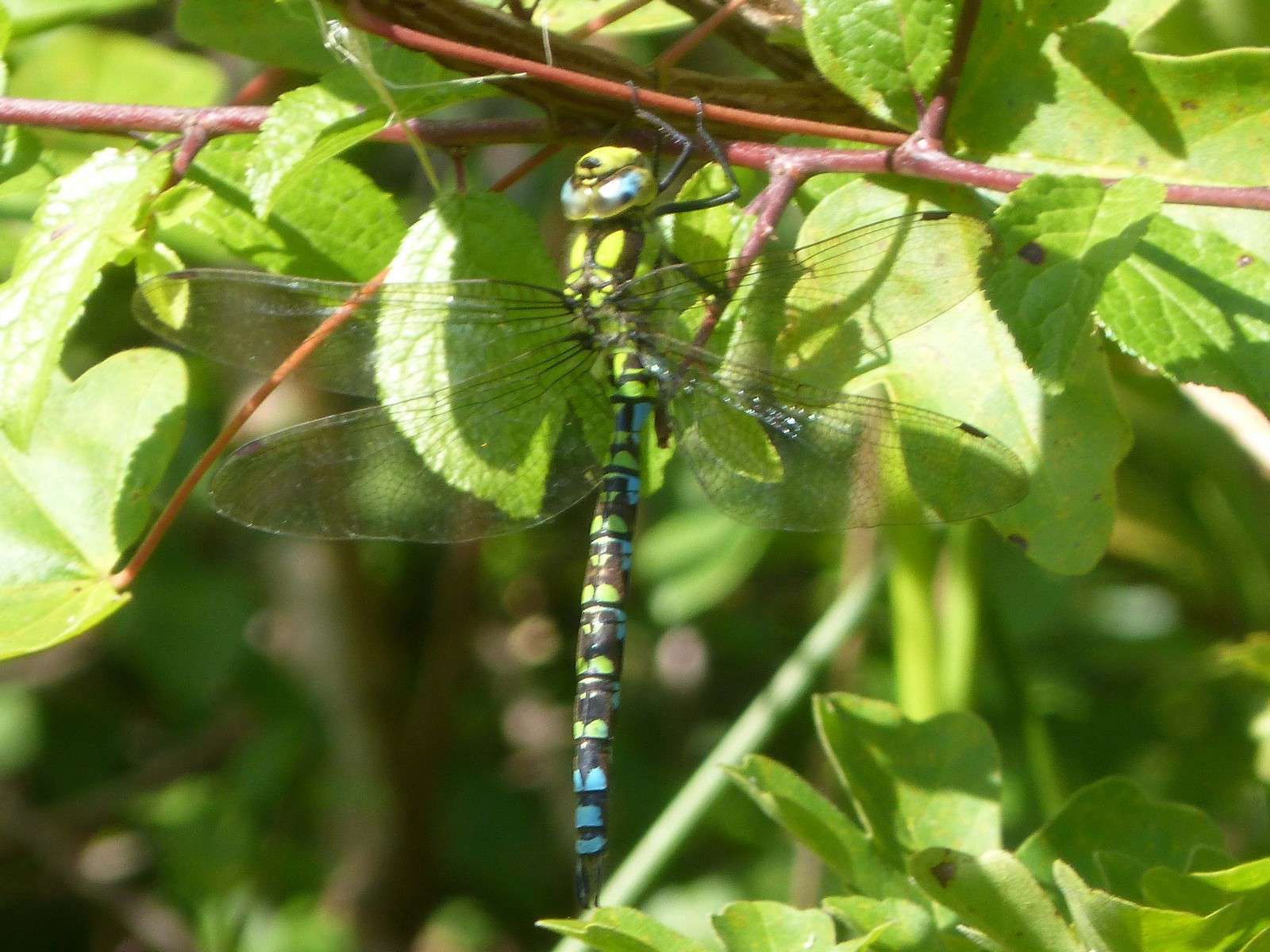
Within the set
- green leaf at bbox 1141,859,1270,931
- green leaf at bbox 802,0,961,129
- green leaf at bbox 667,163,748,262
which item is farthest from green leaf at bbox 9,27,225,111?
green leaf at bbox 1141,859,1270,931

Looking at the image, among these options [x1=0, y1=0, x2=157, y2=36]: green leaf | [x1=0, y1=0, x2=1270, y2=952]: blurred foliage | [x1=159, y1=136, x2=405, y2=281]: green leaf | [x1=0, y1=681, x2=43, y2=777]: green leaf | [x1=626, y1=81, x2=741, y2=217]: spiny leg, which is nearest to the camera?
[x1=626, y1=81, x2=741, y2=217]: spiny leg

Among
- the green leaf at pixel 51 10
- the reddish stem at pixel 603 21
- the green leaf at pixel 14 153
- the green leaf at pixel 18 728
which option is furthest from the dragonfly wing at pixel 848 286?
the green leaf at pixel 18 728

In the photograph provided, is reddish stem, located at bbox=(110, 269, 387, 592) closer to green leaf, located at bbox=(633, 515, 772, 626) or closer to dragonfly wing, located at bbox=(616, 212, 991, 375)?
dragonfly wing, located at bbox=(616, 212, 991, 375)

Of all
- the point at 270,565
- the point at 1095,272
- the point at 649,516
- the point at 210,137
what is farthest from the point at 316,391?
the point at 1095,272

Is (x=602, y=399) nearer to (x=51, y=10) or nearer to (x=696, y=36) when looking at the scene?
(x=696, y=36)

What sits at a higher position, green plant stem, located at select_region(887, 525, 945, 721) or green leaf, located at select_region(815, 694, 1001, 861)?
green plant stem, located at select_region(887, 525, 945, 721)

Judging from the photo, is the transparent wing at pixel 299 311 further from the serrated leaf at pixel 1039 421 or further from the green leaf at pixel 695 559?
the green leaf at pixel 695 559
